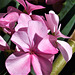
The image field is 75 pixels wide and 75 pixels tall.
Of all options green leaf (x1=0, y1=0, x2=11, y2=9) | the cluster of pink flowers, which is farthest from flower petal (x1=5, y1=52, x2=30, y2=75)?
green leaf (x1=0, y1=0, x2=11, y2=9)

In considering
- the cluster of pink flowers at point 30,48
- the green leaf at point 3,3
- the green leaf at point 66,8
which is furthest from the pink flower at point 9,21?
the green leaf at point 66,8

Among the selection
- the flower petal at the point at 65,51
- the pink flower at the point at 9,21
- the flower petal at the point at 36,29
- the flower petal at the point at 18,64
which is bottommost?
the flower petal at the point at 18,64

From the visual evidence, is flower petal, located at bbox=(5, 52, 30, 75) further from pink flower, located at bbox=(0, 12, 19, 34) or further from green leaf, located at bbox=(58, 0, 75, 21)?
green leaf, located at bbox=(58, 0, 75, 21)

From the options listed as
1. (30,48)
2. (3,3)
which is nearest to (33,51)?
(30,48)

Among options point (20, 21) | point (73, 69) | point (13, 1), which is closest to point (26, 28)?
point (20, 21)

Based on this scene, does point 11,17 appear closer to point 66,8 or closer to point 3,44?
point 3,44

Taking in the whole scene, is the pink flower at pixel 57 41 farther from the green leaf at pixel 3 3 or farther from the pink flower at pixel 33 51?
the green leaf at pixel 3 3

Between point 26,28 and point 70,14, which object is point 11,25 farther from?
point 70,14
